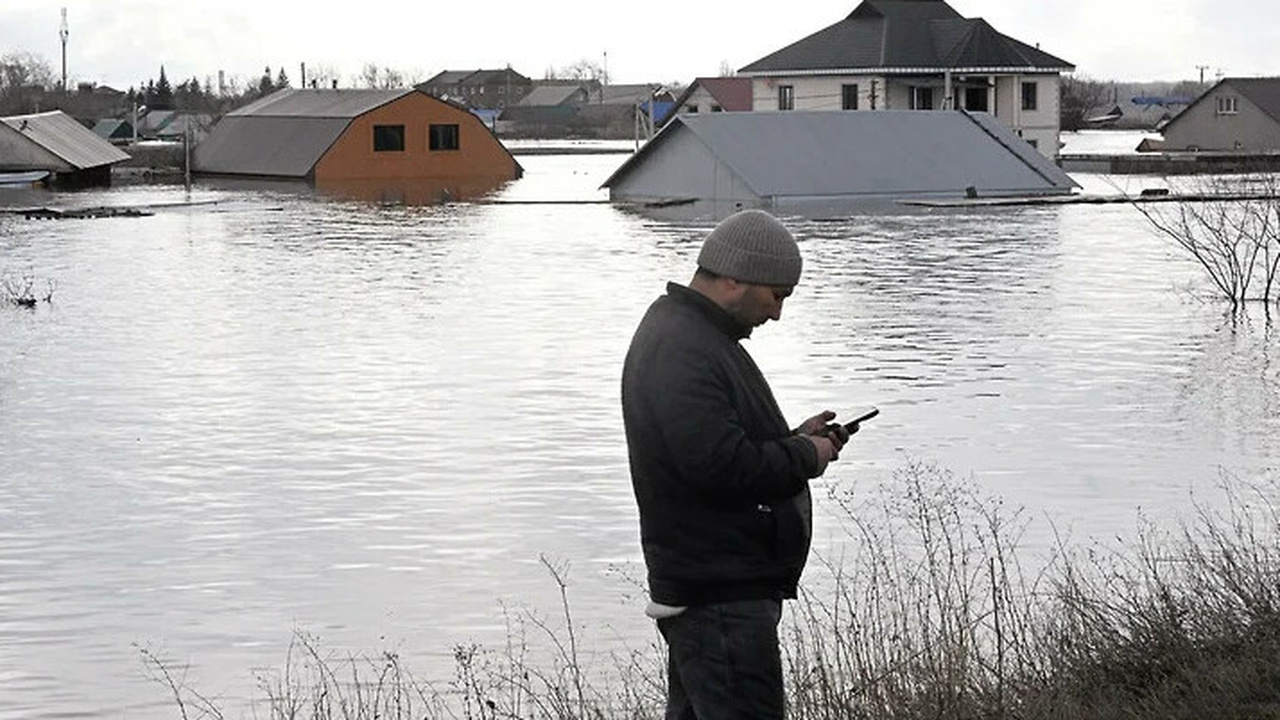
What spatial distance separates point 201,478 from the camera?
13383 millimetres

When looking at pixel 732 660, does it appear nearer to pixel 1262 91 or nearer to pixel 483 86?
pixel 1262 91

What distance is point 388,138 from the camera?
61.8 m

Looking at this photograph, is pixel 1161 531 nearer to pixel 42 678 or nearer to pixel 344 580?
pixel 344 580

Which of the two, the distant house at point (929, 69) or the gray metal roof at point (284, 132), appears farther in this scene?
the gray metal roof at point (284, 132)

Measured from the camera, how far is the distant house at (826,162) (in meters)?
46.0

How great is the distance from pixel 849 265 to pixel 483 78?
128 metres

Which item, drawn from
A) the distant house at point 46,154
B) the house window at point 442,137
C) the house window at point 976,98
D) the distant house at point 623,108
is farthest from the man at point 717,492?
the distant house at point 623,108

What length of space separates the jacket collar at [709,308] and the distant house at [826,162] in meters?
39.7

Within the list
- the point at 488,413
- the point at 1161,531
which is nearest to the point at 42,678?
the point at 1161,531

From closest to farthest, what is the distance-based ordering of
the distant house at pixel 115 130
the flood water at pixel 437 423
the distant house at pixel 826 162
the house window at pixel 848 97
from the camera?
the flood water at pixel 437 423
the distant house at pixel 826 162
the house window at pixel 848 97
the distant house at pixel 115 130

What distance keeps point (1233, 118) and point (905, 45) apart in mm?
17762

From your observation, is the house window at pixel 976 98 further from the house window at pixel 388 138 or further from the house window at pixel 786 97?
the house window at pixel 388 138

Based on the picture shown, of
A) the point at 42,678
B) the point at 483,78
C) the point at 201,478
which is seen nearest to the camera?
the point at 42,678

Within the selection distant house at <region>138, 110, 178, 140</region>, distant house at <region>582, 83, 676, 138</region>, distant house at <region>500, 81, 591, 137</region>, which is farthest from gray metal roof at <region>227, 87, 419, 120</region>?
distant house at <region>500, 81, 591, 137</region>
